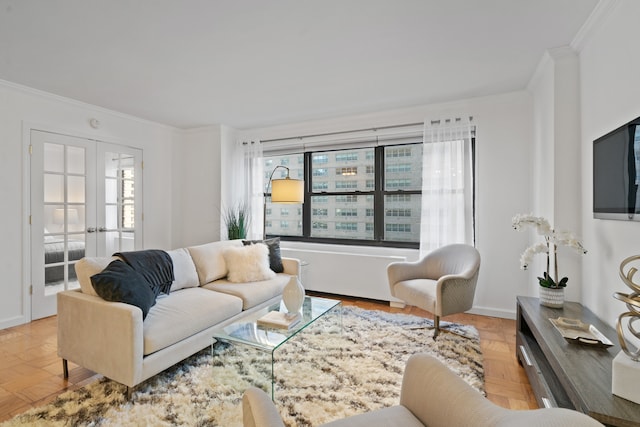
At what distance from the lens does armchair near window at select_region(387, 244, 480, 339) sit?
2.73m

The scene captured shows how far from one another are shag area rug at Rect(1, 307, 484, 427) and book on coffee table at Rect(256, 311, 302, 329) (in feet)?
1.07

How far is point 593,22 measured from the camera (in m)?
2.07

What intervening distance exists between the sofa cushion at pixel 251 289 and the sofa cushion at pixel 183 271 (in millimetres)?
155

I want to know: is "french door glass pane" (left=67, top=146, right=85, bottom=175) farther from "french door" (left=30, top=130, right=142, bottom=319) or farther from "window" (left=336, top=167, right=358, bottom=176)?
"window" (left=336, top=167, right=358, bottom=176)

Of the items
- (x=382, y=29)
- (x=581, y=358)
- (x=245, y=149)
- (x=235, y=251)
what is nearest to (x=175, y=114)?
(x=245, y=149)

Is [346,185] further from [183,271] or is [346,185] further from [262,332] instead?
[262,332]

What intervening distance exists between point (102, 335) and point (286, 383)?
3.95ft

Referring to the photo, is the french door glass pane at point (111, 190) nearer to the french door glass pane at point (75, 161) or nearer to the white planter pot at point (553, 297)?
the french door glass pane at point (75, 161)

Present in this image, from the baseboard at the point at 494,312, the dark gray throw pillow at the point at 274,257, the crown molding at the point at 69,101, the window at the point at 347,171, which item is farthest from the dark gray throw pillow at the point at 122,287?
the baseboard at the point at 494,312

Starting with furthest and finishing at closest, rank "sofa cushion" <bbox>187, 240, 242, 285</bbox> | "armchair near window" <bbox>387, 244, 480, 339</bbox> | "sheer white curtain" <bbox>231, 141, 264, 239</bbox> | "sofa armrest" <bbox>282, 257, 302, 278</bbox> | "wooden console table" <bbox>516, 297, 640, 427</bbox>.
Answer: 1. "sheer white curtain" <bbox>231, 141, 264, 239</bbox>
2. "sofa armrest" <bbox>282, 257, 302, 278</bbox>
3. "sofa cushion" <bbox>187, 240, 242, 285</bbox>
4. "armchair near window" <bbox>387, 244, 480, 339</bbox>
5. "wooden console table" <bbox>516, 297, 640, 427</bbox>

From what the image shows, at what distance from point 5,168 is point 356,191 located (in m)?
3.88

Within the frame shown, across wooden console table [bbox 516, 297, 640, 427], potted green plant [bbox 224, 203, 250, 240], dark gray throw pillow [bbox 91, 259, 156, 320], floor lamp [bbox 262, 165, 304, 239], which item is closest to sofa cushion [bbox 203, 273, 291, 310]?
dark gray throw pillow [bbox 91, 259, 156, 320]

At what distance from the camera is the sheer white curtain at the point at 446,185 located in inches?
138

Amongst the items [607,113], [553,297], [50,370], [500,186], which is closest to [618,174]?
[607,113]
